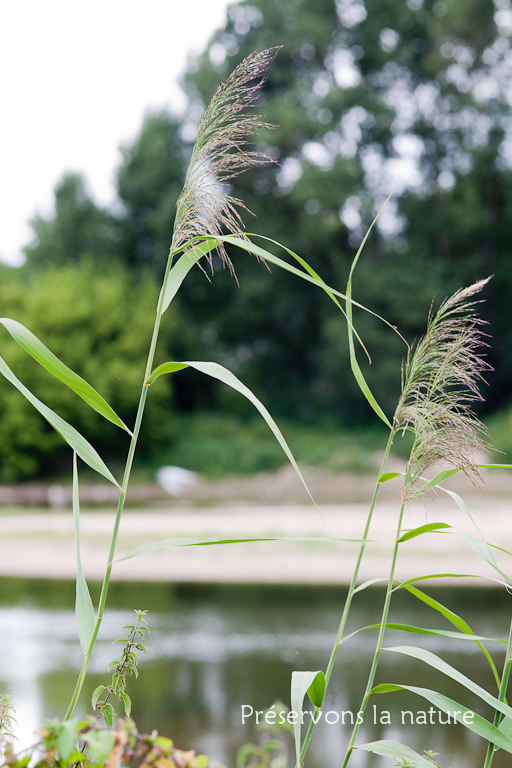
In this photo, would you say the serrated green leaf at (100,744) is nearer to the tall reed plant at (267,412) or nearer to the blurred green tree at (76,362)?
the tall reed plant at (267,412)

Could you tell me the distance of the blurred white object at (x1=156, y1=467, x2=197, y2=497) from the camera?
20.5 metres

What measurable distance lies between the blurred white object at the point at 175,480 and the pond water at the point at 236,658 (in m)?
10.1

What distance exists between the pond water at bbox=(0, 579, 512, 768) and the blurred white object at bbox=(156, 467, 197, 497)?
10.1 metres

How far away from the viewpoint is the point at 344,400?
81.2ft

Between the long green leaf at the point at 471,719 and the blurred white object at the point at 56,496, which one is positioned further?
the blurred white object at the point at 56,496

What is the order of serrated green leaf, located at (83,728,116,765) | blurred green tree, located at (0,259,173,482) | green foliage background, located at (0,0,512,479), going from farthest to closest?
green foliage background, located at (0,0,512,479) < blurred green tree, located at (0,259,173,482) < serrated green leaf, located at (83,728,116,765)

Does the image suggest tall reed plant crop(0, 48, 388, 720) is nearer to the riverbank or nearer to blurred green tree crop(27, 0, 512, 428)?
the riverbank

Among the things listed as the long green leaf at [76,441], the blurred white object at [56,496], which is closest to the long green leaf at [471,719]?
the long green leaf at [76,441]

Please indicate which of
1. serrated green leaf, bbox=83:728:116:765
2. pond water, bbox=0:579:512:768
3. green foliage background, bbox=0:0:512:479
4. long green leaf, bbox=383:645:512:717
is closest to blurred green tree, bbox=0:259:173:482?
green foliage background, bbox=0:0:512:479

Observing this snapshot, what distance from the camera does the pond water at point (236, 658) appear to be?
4.66 meters

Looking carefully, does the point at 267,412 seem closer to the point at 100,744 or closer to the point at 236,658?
the point at 100,744

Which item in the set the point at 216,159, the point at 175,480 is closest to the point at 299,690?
the point at 216,159

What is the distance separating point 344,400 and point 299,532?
12.0 m

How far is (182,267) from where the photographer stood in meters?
1.42
